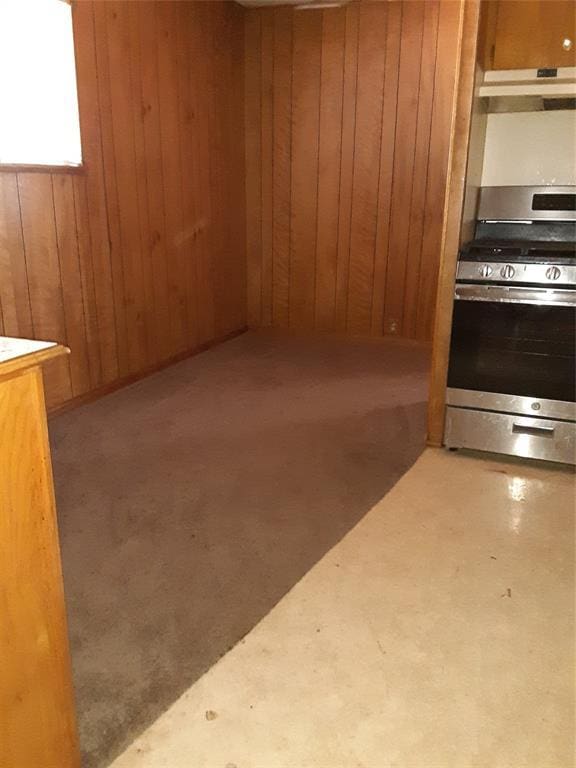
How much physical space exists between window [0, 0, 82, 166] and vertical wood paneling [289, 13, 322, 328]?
1982 millimetres

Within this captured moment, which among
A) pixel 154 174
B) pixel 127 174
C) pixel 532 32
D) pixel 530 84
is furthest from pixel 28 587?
pixel 154 174

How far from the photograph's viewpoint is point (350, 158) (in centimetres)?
457

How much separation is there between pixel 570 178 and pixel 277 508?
7.08ft

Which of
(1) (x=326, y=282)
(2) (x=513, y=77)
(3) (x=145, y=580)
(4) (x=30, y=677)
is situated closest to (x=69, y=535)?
(3) (x=145, y=580)

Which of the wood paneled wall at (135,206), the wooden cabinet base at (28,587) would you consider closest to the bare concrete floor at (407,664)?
the wooden cabinet base at (28,587)

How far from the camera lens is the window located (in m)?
2.78

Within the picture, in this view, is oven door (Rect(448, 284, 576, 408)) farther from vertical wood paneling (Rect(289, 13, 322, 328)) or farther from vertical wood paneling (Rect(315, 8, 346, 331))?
vertical wood paneling (Rect(289, 13, 322, 328))

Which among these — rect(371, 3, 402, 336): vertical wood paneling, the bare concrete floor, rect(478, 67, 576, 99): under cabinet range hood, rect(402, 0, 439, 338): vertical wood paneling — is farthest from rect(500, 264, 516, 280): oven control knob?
rect(371, 3, 402, 336): vertical wood paneling

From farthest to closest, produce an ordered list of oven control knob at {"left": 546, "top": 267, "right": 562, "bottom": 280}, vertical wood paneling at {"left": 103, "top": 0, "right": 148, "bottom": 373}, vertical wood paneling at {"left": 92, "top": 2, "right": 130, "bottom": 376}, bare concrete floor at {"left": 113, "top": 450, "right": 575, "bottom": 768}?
1. vertical wood paneling at {"left": 103, "top": 0, "right": 148, "bottom": 373}
2. vertical wood paneling at {"left": 92, "top": 2, "right": 130, "bottom": 376}
3. oven control knob at {"left": 546, "top": 267, "right": 562, "bottom": 280}
4. bare concrete floor at {"left": 113, "top": 450, "right": 575, "bottom": 768}

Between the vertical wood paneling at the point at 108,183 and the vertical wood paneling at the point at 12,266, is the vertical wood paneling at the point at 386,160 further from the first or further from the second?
the vertical wood paneling at the point at 12,266

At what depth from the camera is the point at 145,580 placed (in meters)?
1.90

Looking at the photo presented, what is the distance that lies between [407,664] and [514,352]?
1509 millimetres

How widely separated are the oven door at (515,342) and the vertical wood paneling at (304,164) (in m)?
2.39

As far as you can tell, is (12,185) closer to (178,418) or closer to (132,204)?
(132,204)
